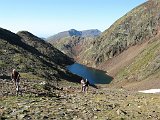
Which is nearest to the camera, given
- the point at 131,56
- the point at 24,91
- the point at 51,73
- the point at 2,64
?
the point at 24,91

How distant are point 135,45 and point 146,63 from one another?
57.7 metres

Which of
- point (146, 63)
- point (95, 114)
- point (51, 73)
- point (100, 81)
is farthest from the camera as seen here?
point (100, 81)

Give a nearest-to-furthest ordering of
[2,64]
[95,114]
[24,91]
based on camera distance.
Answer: [95,114]
[24,91]
[2,64]

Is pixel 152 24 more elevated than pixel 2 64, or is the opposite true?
pixel 152 24

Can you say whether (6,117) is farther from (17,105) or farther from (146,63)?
(146,63)

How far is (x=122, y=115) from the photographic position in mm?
28172

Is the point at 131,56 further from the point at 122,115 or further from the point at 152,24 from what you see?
the point at 122,115

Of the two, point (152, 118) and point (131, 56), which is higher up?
point (131, 56)

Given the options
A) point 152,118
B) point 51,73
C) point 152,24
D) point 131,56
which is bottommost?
point 152,118

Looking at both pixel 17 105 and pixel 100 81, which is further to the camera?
pixel 100 81

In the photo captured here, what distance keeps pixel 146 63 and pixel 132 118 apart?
11343cm

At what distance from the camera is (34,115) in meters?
24.4

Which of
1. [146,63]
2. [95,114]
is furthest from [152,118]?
[146,63]

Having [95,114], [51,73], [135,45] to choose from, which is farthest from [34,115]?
[135,45]
